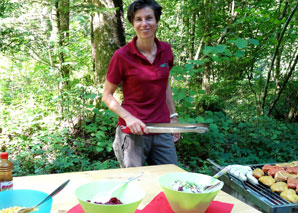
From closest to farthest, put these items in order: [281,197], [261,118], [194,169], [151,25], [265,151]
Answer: [281,197], [151,25], [194,169], [265,151], [261,118]

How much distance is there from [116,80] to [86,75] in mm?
3581

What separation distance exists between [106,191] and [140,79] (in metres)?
1.03

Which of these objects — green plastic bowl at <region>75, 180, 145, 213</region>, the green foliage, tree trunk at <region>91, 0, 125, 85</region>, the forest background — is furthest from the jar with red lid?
tree trunk at <region>91, 0, 125, 85</region>

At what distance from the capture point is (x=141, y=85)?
1.98 metres

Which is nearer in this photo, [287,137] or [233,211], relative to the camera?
[233,211]

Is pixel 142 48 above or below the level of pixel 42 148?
above

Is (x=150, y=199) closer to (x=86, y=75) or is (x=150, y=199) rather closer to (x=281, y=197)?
(x=281, y=197)

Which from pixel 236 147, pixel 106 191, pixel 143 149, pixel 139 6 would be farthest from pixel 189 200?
pixel 236 147

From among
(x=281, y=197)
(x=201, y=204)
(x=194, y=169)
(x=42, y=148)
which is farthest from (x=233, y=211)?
(x=42, y=148)

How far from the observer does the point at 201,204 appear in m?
1.03

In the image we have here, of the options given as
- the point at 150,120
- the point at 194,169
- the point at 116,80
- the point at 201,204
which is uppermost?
the point at 116,80

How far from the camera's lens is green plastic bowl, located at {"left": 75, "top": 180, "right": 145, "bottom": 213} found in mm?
858

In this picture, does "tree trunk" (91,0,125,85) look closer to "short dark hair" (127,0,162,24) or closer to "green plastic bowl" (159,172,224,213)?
"short dark hair" (127,0,162,24)

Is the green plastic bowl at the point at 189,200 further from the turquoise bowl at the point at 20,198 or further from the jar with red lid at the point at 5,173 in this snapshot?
the jar with red lid at the point at 5,173
